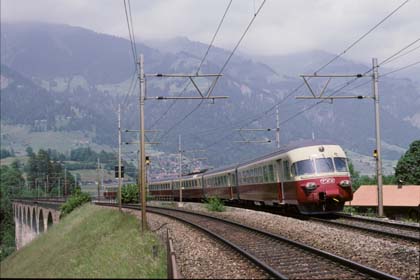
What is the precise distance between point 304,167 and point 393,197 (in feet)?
137

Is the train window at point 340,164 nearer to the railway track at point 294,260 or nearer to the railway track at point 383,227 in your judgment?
the railway track at point 383,227

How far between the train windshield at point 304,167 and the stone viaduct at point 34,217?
168ft

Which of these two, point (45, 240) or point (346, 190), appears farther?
point (346, 190)

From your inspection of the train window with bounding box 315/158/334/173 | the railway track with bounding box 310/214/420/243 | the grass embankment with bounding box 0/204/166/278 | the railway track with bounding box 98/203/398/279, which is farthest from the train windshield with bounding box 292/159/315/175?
the grass embankment with bounding box 0/204/166/278

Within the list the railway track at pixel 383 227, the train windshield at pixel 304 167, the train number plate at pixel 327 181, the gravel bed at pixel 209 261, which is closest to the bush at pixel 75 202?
the train windshield at pixel 304 167

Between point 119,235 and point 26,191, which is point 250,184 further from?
point 26,191

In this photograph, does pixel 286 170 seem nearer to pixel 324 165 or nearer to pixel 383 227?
pixel 324 165

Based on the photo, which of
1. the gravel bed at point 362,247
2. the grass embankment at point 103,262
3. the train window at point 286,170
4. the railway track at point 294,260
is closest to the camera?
the grass embankment at point 103,262

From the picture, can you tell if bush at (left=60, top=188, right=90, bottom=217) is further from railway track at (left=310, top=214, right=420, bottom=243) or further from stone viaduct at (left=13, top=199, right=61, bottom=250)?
railway track at (left=310, top=214, right=420, bottom=243)

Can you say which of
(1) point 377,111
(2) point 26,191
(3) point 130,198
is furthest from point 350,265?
(2) point 26,191

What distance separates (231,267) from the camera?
14547mm

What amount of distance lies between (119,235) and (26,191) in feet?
560

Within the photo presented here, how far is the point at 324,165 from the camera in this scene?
26.8m

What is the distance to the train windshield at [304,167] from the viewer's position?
2660 centimetres
